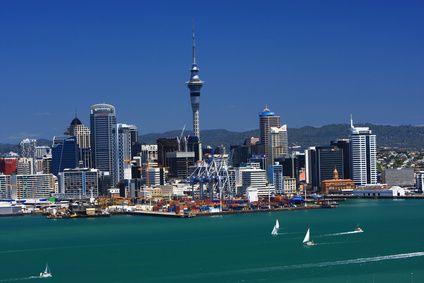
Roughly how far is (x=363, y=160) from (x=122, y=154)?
85.4 ft

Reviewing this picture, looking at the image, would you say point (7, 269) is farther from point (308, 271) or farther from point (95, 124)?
point (95, 124)

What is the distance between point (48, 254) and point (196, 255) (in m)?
5.66

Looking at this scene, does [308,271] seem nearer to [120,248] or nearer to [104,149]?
[120,248]

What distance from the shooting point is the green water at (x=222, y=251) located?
2787 centimetres

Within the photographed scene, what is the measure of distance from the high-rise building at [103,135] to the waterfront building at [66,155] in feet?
6.38

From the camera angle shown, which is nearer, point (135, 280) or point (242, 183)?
point (135, 280)

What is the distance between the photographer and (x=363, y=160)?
96188 mm

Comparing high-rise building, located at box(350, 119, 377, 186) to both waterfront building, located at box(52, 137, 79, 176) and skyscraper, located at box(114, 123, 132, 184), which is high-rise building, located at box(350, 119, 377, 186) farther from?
waterfront building, located at box(52, 137, 79, 176)

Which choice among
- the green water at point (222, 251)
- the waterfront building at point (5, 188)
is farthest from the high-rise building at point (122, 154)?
the green water at point (222, 251)

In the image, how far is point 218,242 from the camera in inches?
1517

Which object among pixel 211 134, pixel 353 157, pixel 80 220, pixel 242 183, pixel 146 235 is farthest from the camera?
pixel 211 134

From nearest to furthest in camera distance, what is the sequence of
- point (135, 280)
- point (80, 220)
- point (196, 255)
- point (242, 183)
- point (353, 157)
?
point (135, 280)
point (196, 255)
point (80, 220)
point (242, 183)
point (353, 157)

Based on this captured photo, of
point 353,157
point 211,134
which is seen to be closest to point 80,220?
point 353,157

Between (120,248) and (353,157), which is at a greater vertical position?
(353,157)
